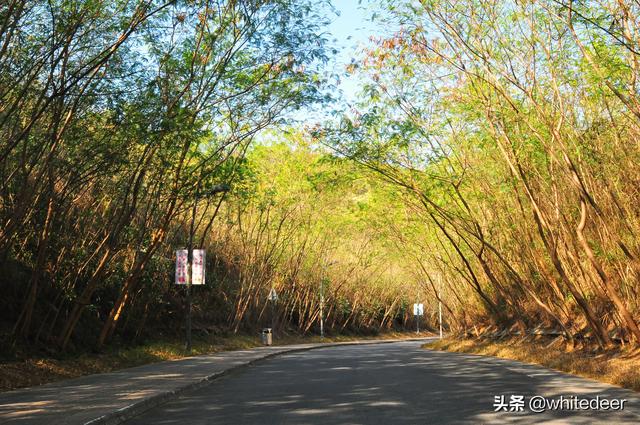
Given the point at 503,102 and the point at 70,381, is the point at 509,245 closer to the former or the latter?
the point at 503,102

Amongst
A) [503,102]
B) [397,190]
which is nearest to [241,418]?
[503,102]

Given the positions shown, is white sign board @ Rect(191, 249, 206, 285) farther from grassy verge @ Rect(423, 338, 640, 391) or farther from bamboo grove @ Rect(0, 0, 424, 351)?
grassy verge @ Rect(423, 338, 640, 391)

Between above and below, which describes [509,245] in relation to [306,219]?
below

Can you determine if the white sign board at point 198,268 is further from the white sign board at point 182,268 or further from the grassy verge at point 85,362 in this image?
the grassy verge at point 85,362

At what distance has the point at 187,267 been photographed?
22.8 meters

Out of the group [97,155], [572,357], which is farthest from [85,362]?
[572,357]

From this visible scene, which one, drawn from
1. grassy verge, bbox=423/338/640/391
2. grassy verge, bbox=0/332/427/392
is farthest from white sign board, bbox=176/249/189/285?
grassy verge, bbox=423/338/640/391

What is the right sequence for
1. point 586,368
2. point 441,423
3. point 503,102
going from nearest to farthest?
point 441,423 < point 586,368 < point 503,102

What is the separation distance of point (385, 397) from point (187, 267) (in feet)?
42.4

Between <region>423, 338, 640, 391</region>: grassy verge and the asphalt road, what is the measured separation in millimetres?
472

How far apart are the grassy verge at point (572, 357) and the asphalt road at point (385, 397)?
18.6 inches

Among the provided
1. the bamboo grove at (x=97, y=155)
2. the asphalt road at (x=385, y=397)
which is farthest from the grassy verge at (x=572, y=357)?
the bamboo grove at (x=97, y=155)

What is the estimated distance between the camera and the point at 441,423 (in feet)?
27.3

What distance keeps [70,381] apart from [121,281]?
6567 mm
